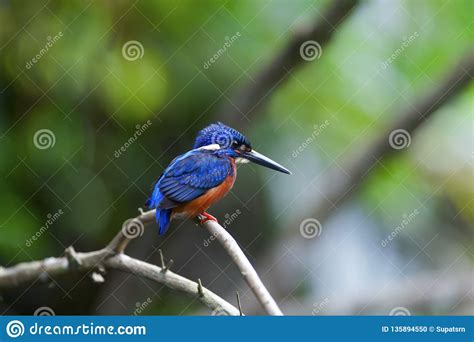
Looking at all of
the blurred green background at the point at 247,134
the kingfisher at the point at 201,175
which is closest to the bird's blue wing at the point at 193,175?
the kingfisher at the point at 201,175

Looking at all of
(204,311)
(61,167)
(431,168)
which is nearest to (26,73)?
(61,167)

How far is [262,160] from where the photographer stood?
9.93 ft

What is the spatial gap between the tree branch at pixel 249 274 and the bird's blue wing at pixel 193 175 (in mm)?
194

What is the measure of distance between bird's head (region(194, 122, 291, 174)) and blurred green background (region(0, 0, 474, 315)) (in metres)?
0.32

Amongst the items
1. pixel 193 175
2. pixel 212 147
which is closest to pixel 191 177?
pixel 193 175

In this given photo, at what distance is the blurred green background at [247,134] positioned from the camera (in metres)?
3.34

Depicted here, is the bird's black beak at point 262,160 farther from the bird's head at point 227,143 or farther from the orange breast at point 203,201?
the orange breast at point 203,201

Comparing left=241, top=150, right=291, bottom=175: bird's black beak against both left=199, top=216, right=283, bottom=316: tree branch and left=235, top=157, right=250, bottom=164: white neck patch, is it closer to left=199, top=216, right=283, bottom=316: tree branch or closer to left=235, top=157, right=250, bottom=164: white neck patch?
left=235, top=157, right=250, bottom=164: white neck patch

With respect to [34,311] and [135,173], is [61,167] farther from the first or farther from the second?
[34,311]

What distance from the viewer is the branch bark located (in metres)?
3.36

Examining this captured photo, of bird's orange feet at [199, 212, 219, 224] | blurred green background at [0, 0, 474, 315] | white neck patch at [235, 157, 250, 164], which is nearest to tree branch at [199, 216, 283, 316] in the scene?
bird's orange feet at [199, 212, 219, 224]

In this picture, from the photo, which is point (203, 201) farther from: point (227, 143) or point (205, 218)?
point (227, 143)

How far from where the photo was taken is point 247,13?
348cm

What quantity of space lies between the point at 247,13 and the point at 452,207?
1.35 metres
